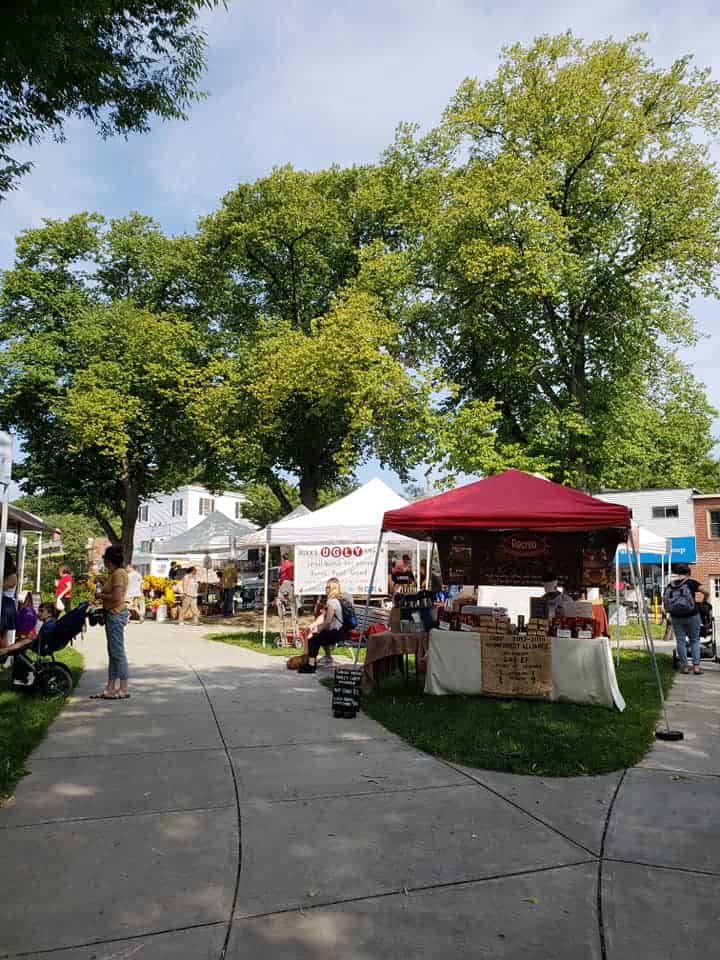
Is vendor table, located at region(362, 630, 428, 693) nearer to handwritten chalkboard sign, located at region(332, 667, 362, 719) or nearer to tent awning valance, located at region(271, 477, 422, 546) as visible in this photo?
handwritten chalkboard sign, located at region(332, 667, 362, 719)

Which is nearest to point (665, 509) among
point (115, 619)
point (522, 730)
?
point (522, 730)

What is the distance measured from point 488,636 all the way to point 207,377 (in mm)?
20990

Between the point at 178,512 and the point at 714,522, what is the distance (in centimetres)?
4003

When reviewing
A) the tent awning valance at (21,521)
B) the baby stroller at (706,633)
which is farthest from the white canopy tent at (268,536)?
the baby stroller at (706,633)

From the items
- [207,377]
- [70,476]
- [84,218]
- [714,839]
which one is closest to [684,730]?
[714,839]

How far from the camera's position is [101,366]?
96.9ft

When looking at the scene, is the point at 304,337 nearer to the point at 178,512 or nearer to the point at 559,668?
the point at 559,668

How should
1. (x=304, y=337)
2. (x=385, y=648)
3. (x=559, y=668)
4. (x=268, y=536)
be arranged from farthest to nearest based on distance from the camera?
(x=304, y=337)
(x=268, y=536)
(x=385, y=648)
(x=559, y=668)

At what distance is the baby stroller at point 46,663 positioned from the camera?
874 cm

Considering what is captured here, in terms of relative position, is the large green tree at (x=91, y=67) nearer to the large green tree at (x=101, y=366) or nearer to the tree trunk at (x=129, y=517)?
the large green tree at (x=101, y=366)

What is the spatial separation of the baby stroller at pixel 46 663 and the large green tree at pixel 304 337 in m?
14.8

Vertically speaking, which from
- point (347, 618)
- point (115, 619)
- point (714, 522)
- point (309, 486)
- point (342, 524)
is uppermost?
point (309, 486)

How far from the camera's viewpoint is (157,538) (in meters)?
63.9

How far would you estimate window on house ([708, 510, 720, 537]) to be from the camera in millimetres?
40000
